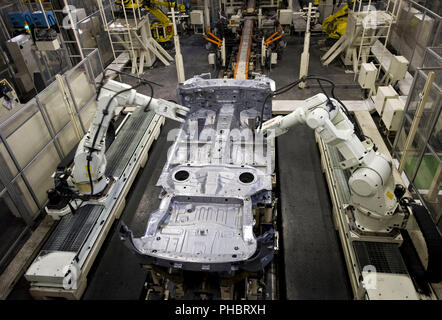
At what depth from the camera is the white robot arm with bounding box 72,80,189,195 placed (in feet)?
16.2

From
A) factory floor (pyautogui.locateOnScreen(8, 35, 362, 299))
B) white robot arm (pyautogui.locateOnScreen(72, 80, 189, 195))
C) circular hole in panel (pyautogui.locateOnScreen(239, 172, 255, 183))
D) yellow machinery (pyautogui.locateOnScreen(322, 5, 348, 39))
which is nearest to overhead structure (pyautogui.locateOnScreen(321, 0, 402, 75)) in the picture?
yellow machinery (pyautogui.locateOnScreen(322, 5, 348, 39))

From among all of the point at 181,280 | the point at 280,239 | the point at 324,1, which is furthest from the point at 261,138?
the point at 324,1

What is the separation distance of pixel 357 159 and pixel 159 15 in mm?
10731

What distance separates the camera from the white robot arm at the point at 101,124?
16.2ft

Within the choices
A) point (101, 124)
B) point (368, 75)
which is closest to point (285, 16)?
point (368, 75)

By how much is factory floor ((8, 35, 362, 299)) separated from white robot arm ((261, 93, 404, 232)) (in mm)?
1119

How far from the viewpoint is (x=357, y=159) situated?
13.6 feet

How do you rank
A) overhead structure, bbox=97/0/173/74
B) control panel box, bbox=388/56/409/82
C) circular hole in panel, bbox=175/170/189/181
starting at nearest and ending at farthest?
circular hole in panel, bbox=175/170/189/181, control panel box, bbox=388/56/409/82, overhead structure, bbox=97/0/173/74

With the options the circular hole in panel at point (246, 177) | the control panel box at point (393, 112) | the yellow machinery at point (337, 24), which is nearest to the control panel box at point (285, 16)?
the yellow machinery at point (337, 24)

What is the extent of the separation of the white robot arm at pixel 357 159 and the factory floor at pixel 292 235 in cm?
112

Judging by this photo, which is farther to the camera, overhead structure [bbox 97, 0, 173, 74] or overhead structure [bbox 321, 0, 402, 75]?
overhead structure [bbox 97, 0, 173, 74]

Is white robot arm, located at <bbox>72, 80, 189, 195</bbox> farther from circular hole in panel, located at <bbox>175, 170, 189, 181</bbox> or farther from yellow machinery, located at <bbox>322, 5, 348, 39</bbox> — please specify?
yellow machinery, located at <bbox>322, 5, 348, 39</bbox>

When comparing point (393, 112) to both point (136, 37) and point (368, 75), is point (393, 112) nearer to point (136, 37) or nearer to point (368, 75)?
point (368, 75)

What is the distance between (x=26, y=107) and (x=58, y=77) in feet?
3.28
